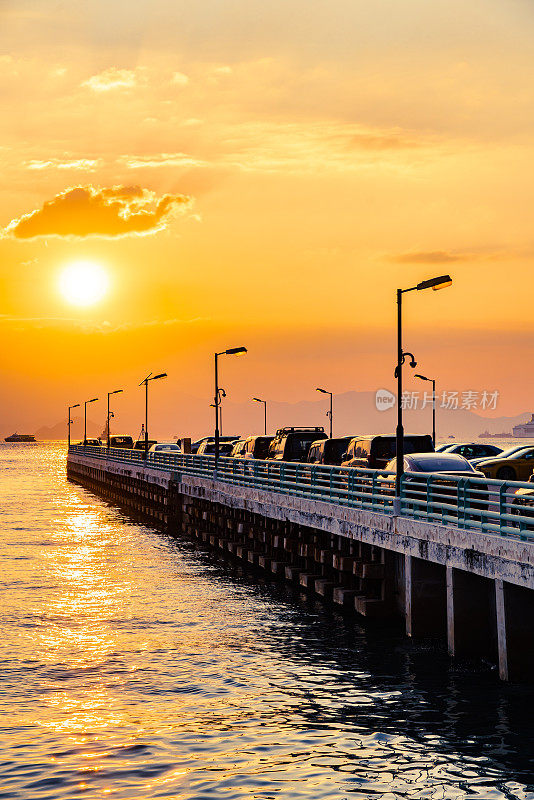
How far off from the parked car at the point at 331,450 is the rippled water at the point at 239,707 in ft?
21.0

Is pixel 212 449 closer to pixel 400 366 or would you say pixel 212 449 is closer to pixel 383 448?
pixel 383 448

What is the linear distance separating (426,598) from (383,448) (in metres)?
9.05

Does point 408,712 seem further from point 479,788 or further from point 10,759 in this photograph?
point 10,759

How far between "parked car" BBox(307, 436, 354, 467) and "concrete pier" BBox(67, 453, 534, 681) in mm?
2556

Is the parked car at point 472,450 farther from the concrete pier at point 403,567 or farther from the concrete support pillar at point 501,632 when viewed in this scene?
the concrete support pillar at point 501,632

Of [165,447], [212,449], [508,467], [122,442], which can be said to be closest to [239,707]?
[508,467]

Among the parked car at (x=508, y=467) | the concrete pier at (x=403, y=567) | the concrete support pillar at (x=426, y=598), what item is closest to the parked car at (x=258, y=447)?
the concrete pier at (x=403, y=567)

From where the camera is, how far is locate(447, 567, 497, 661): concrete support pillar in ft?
69.4

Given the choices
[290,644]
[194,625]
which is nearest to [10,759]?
[290,644]

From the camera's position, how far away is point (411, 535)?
23016 mm

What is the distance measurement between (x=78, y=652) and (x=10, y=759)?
318 inches

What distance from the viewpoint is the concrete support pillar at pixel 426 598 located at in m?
23.5

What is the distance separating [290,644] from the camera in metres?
24.0

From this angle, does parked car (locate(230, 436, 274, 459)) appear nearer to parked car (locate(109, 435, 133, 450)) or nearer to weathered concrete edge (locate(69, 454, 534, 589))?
weathered concrete edge (locate(69, 454, 534, 589))
